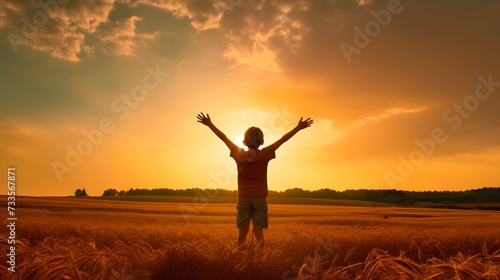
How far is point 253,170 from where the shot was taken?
21.5 feet

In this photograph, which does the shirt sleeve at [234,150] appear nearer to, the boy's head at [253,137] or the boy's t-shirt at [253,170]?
the boy's t-shirt at [253,170]

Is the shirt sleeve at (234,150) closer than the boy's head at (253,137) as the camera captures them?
No

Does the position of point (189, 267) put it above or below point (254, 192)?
below

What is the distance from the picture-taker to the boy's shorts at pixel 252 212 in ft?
20.4

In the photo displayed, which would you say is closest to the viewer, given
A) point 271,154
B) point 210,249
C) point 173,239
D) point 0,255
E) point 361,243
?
point 0,255

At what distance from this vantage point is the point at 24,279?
213 cm

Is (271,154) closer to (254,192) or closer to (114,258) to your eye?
(254,192)

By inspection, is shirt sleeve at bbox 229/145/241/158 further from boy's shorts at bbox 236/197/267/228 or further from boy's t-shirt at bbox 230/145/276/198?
boy's shorts at bbox 236/197/267/228

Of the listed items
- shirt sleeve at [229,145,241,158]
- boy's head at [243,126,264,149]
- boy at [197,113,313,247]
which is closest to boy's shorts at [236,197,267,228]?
boy at [197,113,313,247]

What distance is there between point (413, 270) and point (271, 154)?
14.5 feet

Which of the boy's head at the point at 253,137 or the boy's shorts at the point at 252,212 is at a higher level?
the boy's head at the point at 253,137

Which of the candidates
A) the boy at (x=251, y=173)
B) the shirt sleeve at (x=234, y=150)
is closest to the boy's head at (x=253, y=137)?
the boy at (x=251, y=173)

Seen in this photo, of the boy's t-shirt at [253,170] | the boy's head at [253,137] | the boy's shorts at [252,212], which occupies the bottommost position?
the boy's shorts at [252,212]

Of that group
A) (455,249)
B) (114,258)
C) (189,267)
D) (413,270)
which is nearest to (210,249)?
(189,267)
